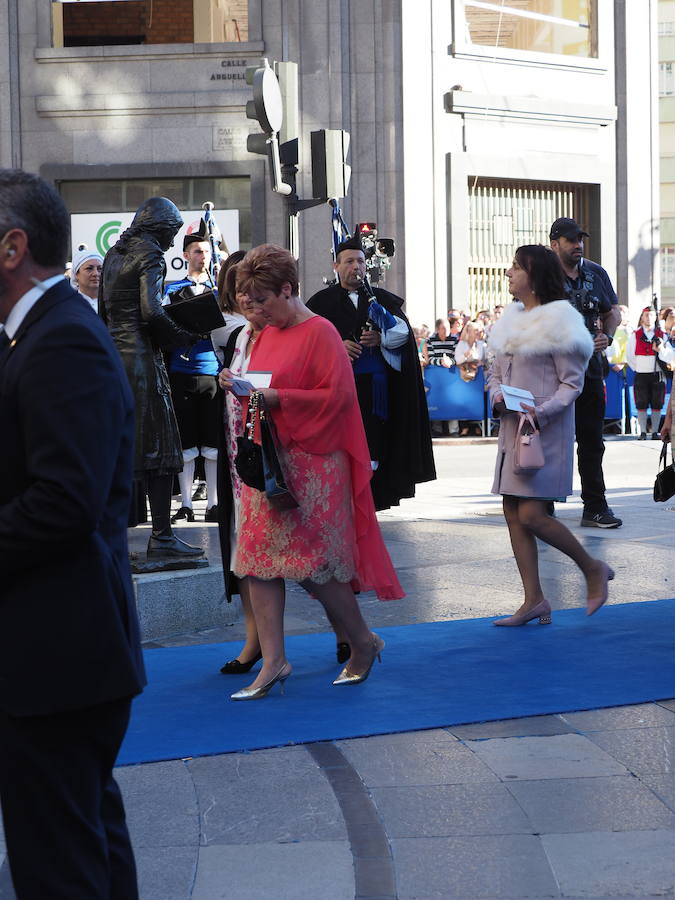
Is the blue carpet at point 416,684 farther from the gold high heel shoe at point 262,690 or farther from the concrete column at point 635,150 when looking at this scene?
the concrete column at point 635,150

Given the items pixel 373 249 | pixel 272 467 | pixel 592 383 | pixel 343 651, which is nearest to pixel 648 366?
pixel 592 383

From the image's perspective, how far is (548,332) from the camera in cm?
719

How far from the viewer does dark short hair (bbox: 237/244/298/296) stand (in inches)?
224

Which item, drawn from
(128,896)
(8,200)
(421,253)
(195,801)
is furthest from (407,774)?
(421,253)

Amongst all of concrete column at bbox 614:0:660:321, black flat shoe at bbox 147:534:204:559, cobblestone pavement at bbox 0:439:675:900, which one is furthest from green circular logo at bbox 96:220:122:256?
cobblestone pavement at bbox 0:439:675:900

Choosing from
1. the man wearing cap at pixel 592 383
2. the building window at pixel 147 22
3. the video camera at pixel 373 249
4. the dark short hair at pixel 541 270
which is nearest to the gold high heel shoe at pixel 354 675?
the dark short hair at pixel 541 270

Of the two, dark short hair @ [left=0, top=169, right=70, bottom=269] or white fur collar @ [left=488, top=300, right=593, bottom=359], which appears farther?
white fur collar @ [left=488, top=300, right=593, bottom=359]

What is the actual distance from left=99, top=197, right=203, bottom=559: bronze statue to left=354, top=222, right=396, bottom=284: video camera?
5.42 feet

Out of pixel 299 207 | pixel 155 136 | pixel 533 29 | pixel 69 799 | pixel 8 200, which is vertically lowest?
pixel 69 799

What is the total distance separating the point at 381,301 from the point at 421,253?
15.2m

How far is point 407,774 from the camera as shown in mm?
4820

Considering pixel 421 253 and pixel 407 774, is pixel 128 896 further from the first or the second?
pixel 421 253

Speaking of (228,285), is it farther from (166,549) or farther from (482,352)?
(482,352)

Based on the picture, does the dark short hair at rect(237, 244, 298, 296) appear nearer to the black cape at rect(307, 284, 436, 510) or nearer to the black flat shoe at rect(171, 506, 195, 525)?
the black cape at rect(307, 284, 436, 510)
